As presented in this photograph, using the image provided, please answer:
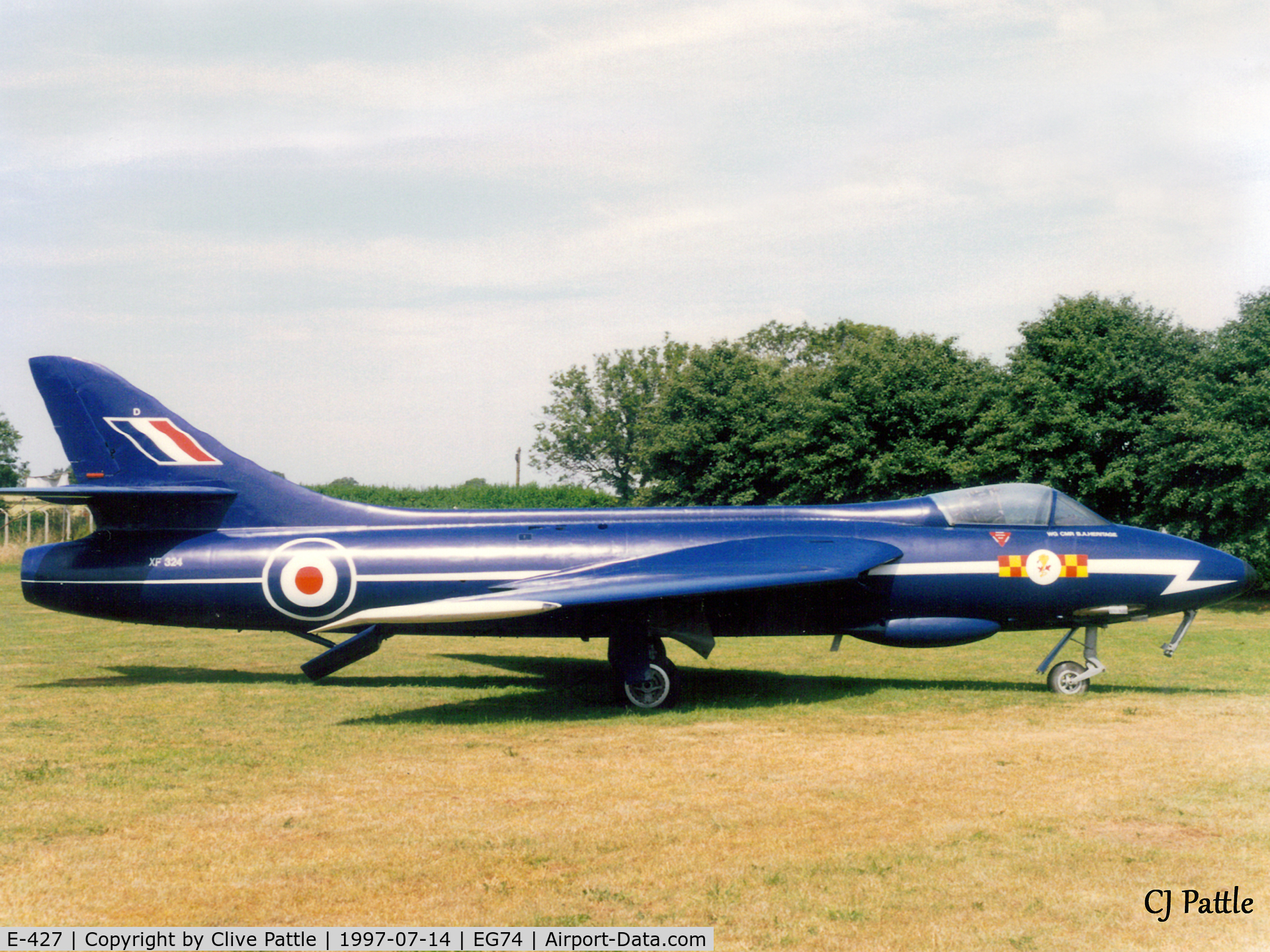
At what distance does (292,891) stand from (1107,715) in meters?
9.22

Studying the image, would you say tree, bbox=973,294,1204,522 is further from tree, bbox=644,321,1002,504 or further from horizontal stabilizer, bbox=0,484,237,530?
horizontal stabilizer, bbox=0,484,237,530

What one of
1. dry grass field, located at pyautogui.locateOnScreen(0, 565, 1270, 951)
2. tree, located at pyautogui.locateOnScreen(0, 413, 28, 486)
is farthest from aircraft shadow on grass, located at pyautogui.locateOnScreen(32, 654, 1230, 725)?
tree, located at pyautogui.locateOnScreen(0, 413, 28, 486)

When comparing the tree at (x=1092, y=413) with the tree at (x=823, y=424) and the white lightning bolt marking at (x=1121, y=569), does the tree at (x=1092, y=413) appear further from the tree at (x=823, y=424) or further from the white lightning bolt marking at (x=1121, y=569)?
the white lightning bolt marking at (x=1121, y=569)

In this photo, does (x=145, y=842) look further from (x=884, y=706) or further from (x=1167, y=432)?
(x=1167, y=432)

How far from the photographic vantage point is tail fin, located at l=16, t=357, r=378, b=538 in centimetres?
1423

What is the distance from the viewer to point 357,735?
10.7m

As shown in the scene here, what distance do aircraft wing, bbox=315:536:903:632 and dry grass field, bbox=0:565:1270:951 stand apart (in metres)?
1.33

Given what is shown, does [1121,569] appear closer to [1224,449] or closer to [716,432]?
[1224,449]

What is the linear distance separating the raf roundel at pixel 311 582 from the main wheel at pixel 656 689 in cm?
396

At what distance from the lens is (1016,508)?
528 inches

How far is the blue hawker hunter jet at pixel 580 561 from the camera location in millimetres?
12781

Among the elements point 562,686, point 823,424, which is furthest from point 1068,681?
point 823,424

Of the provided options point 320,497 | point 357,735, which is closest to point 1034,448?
point 320,497
